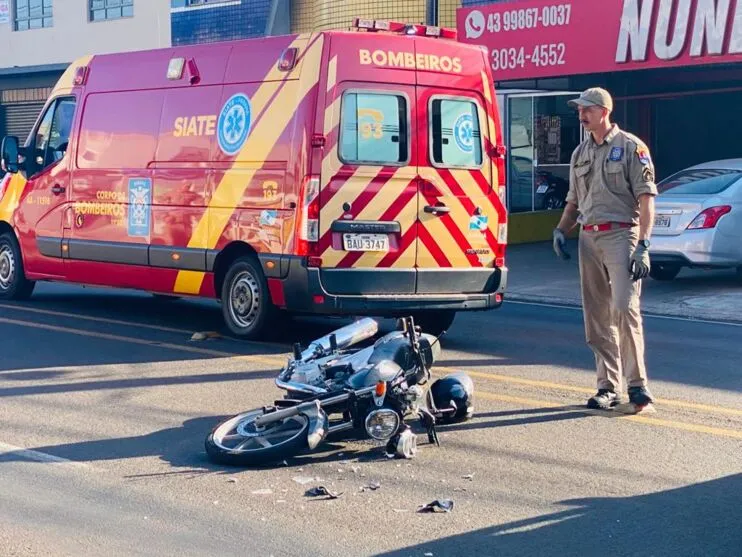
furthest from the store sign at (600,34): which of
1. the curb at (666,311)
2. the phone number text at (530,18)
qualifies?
the curb at (666,311)

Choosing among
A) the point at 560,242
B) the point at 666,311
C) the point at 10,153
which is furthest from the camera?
the point at 666,311

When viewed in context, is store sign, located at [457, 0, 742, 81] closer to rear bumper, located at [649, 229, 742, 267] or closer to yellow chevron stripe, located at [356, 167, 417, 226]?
rear bumper, located at [649, 229, 742, 267]

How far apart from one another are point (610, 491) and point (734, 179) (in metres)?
10.3

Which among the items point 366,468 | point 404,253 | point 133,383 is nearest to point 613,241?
point 366,468

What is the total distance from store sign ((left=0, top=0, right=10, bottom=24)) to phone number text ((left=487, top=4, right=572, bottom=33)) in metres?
18.6

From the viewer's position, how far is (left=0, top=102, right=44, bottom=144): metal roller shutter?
35.1 metres

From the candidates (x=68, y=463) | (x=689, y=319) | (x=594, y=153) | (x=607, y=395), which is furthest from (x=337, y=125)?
(x=689, y=319)

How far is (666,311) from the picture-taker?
13.5m

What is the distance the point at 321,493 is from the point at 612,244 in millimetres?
2829

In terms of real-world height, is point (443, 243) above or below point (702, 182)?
below

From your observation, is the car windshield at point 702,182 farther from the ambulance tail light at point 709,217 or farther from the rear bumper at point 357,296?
the rear bumper at point 357,296

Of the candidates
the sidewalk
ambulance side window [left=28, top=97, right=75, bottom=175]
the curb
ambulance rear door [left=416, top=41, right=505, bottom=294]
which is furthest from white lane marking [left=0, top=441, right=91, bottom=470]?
the sidewalk

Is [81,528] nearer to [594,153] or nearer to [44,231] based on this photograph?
[594,153]

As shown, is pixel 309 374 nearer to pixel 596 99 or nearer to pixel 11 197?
pixel 596 99
